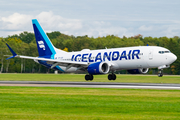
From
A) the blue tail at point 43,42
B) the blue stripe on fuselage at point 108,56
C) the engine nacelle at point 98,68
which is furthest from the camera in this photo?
the blue tail at point 43,42

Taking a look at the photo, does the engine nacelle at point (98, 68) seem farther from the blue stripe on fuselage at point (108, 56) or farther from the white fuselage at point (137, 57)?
the blue stripe on fuselage at point (108, 56)

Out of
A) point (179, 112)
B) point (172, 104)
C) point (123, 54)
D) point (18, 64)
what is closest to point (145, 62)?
point (123, 54)

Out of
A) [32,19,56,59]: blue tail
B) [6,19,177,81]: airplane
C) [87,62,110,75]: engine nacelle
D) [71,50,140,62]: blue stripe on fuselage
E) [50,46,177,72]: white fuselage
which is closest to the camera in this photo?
[50,46,177,72]: white fuselage

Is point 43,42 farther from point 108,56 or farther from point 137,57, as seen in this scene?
point 137,57

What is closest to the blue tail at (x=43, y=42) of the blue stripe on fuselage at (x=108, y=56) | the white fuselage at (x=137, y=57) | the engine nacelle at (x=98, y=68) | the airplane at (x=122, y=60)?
the airplane at (x=122, y=60)

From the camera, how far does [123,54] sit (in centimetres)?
4538

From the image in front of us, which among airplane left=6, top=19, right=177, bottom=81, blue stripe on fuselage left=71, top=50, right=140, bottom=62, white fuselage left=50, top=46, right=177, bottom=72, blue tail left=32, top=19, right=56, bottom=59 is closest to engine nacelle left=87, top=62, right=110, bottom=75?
airplane left=6, top=19, right=177, bottom=81

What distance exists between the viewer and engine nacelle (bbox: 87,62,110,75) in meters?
44.3

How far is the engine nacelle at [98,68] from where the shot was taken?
44.3 m

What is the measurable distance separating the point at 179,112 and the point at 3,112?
8148 mm

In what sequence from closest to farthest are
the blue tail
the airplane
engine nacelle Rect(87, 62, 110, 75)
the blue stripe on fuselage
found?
1. the airplane
2. engine nacelle Rect(87, 62, 110, 75)
3. the blue stripe on fuselage
4. the blue tail

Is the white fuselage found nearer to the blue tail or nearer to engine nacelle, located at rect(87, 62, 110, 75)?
engine nacelle, located at rect(87, 62, 110, 75)

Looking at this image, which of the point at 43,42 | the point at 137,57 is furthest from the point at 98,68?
the point at 43,42

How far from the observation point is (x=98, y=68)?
44312 mm
